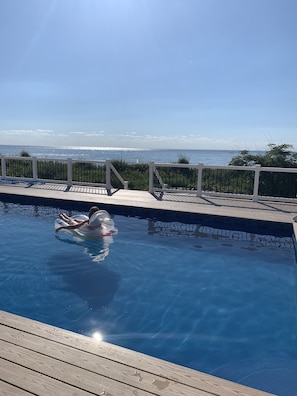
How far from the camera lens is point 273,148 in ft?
37.1

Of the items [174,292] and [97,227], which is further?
[97,227]

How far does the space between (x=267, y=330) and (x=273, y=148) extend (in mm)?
9090

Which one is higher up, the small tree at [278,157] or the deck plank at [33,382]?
the small tree at [278,157]

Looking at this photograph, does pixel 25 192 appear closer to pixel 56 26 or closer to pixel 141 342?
pixel 56 26

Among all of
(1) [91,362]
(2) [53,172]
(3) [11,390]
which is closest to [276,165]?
(2) [53,172]

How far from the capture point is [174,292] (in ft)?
13.5

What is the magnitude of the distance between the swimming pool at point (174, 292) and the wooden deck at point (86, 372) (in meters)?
0.96

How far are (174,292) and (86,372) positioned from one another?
7.50 feet

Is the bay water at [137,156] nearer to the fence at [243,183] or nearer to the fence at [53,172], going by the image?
the fence at [53,172]

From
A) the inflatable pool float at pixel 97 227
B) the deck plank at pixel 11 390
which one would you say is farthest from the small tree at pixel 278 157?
the deck plank at pixel 11 390

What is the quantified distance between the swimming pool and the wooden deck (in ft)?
3.13

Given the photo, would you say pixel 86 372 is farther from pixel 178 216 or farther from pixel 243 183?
pixel 243 183

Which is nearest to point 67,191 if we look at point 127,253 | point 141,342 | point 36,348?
point 127,253

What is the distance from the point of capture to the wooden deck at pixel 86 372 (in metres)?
1.83
